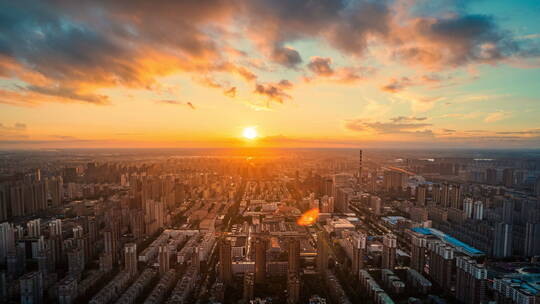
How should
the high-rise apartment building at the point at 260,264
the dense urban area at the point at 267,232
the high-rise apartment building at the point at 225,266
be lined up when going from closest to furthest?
the dense urban area at the point at 267,232 < the high-rise apartment building at the point at 225,266 < the high-rise apartment building at the point at 260,264

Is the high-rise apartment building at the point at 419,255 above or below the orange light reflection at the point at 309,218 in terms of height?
above

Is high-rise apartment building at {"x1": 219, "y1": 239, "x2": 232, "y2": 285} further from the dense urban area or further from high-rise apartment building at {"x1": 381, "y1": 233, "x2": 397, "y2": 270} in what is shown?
high-rise apartment building at {"x1": 381, "y1": 233, "x2": 397, "y2": 270}

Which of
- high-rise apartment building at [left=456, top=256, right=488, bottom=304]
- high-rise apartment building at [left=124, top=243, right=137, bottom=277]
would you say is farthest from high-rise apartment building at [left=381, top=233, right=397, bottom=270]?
high-rise apartment building at [left=124, top=243, right=137, bottom=277]

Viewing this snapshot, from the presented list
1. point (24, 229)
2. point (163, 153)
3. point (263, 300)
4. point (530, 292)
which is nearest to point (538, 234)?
point (530, 292)

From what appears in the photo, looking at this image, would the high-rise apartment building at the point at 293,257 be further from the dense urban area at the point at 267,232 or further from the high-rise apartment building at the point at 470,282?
the high-rise apartment building at the point at 470,282

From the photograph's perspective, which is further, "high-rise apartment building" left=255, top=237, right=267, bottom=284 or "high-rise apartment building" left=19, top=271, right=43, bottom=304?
"high-rise apartment building" left=255, top=237, right=267, bottom=284

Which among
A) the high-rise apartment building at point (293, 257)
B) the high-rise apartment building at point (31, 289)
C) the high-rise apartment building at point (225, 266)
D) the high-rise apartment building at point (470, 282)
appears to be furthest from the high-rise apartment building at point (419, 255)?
the high-rise apartment building at point (31, 289)

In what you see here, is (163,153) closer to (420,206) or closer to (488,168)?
(420,206)

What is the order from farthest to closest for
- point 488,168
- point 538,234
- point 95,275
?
point 488,168 < point 538,234 < point 95,275
